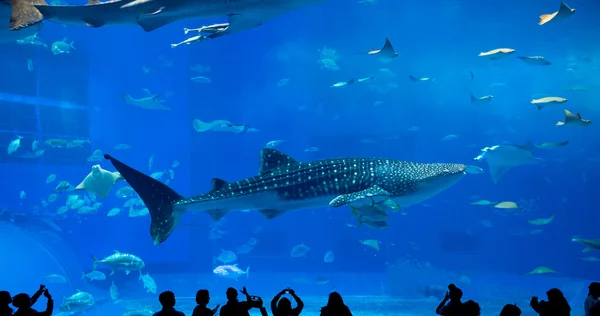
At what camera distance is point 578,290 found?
13570 millimetres

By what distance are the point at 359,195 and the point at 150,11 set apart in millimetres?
2692

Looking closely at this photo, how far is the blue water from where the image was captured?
1673cm

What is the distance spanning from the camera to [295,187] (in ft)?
15.2

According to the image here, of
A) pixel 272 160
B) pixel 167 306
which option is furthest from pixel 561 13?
pixel 167 306

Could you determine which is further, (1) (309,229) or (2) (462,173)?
(1) (309,229)

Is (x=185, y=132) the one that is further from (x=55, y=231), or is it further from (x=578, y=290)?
(x=578, y=290)

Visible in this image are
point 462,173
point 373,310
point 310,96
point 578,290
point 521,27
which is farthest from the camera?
point 310,96

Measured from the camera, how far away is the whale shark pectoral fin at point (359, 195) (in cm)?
454

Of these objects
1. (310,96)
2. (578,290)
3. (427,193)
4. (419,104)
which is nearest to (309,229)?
(310,96)

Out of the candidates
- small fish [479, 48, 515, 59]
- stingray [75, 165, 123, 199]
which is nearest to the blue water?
stingray [75, 165, 123, 199]

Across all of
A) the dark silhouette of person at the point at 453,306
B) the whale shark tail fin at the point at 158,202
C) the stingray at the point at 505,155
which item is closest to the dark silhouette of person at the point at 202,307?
the dark silhouette of person at the point at 453,306

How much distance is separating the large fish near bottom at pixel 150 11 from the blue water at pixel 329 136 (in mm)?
7927

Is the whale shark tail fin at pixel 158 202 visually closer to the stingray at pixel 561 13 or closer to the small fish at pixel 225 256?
the stingray at pixel 561 13

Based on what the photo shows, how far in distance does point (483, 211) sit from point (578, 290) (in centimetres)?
1222
